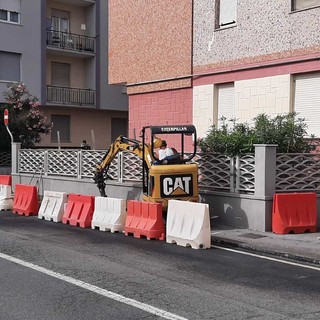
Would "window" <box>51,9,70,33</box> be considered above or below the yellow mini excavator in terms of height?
above

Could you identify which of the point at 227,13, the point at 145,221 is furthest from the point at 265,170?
the point at 227,13

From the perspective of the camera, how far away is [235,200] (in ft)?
37.5

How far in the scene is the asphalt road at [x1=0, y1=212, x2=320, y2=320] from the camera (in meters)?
5.58

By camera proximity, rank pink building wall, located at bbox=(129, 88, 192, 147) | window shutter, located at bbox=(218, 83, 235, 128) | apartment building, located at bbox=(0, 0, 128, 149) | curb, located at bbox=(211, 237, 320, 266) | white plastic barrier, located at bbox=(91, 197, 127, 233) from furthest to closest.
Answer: apartment building, located at bbox=(0, 0, 128, 149) → pink building wall, located at bbox=(129, 88, 192, 147) → window shutter, located at bbox=(218, 83, 235, 128) → white plastic barrier, located at bbox=(91, 197, 127, 233) → curb, located at bbox=(211, 237, 320, 266)

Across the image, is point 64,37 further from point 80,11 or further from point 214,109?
point 214,109

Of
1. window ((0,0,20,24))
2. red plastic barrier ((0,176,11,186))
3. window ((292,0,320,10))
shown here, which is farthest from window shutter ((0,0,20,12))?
window ((292,0,320,10))

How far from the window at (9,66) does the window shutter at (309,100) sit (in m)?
18.2

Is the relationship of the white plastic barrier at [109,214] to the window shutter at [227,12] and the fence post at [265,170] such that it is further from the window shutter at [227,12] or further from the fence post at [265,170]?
the window shutter at [227,12]

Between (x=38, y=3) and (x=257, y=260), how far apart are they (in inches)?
947

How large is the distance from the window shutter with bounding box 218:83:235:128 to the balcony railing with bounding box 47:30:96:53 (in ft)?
53.1

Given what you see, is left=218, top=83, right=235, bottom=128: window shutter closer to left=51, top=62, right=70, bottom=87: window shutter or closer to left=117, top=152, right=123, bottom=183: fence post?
left=117, top=152, right=123, bottom=183: fence post

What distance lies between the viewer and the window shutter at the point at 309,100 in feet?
43.7

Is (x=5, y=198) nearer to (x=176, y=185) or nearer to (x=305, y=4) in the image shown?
(x=176, y=185)

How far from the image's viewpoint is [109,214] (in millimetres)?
11297
